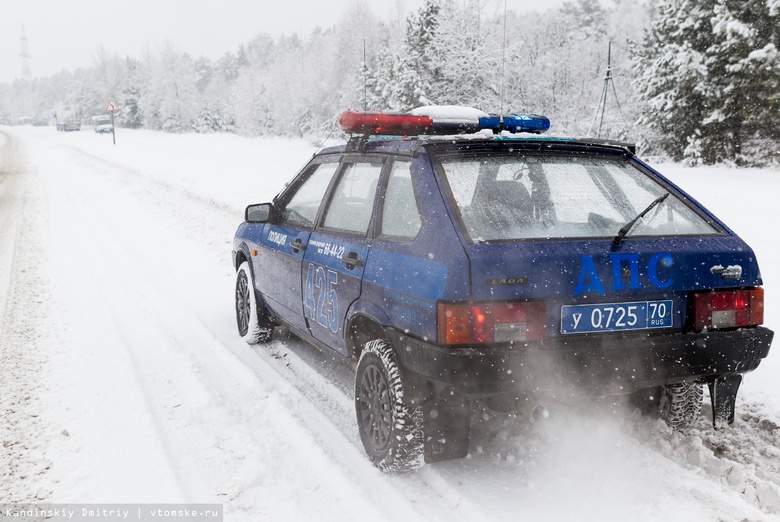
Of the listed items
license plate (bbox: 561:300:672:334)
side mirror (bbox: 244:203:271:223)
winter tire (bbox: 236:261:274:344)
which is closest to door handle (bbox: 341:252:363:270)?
license plate (bbox: 561:300:672:334)

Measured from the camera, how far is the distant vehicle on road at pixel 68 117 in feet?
254

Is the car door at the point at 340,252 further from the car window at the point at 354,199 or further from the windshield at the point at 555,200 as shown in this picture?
the windshield at the point at 555,200

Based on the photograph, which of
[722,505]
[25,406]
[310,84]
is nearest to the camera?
[722,505]

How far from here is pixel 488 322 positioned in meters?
2.80

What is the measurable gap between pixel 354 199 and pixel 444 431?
1498 mm

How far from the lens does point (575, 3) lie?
3637 inches

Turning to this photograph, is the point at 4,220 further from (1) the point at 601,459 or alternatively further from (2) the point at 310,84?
(2) the point at 310,84

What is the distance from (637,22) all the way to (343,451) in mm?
92598

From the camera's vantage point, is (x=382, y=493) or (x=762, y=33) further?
(x=762, y=33)

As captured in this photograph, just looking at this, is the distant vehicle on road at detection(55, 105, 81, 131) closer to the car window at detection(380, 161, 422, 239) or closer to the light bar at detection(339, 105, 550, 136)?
the light bar at detection(339, 105, 550, 136)

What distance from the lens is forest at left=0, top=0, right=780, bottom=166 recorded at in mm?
20625

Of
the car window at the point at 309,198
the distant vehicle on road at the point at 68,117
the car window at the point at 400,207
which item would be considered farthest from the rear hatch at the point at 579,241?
the distant vehicle on road at the point at 68,117

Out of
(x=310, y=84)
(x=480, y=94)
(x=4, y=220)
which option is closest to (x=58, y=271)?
(x=4, y=220)

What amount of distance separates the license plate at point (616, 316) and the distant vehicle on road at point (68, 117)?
282ft
